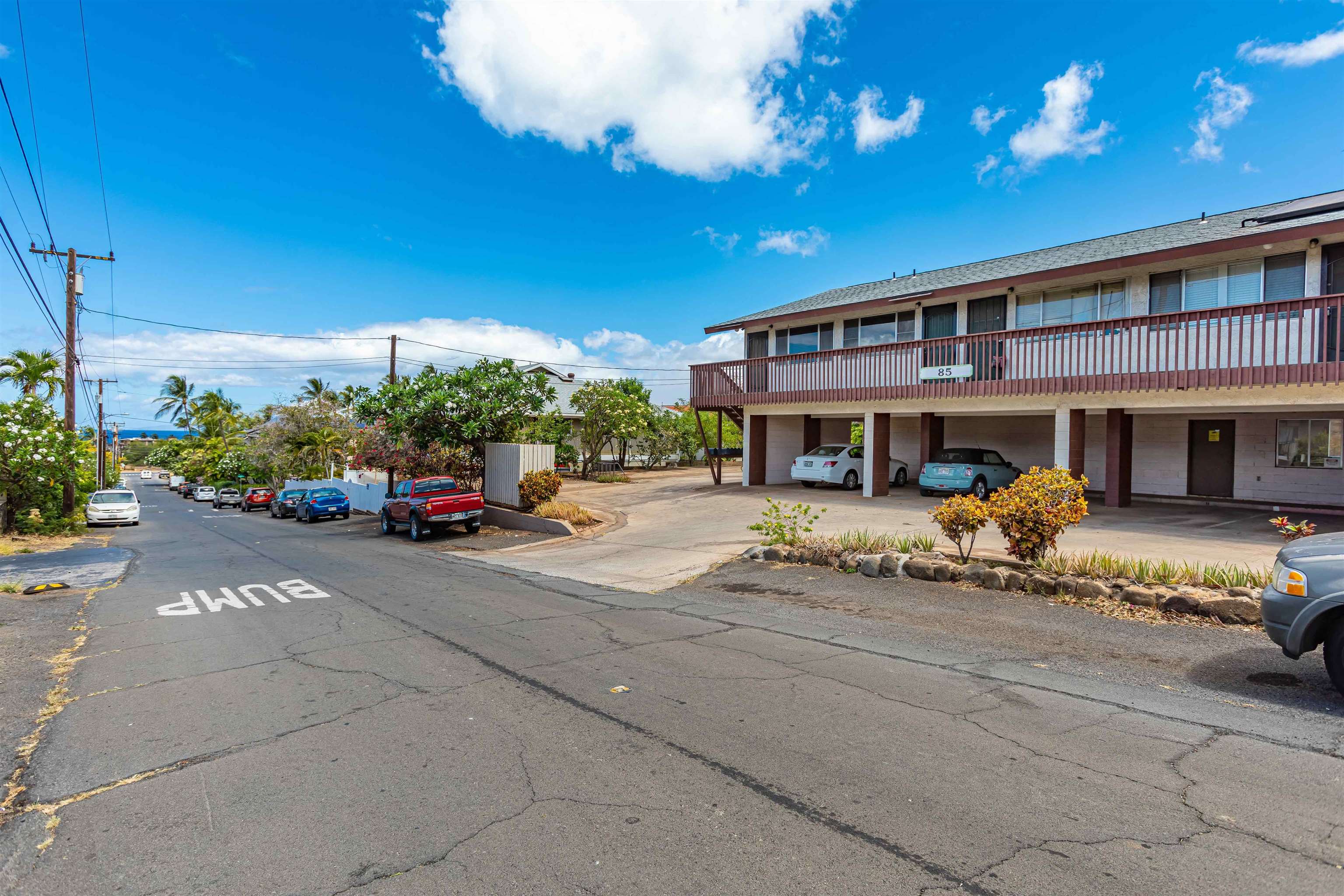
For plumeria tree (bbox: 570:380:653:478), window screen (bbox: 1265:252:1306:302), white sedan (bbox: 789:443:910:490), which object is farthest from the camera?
plumeria tree (bbox: 570:380:653:478)

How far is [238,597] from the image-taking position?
1116cm

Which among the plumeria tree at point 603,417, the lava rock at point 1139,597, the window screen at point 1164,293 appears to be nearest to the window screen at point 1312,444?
the window screen at point 1164,293

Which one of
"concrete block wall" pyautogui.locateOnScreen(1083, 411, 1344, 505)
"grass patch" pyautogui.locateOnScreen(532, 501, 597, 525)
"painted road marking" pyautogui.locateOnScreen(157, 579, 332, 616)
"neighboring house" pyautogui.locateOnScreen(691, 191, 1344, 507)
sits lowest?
"painted road marking" pyautogui.locateOnScreen(157, 579, 332, 616)

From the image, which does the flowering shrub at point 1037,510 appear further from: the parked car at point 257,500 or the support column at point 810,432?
the parked car at point 257,500

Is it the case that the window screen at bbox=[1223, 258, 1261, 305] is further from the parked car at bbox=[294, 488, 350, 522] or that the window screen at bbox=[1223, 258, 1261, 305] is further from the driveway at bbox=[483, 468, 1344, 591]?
the parked car at bbox=[294, 488, 350, 522]

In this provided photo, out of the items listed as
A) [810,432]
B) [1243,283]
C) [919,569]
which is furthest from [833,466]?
[919,569]

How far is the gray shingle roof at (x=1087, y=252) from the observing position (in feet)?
52.5

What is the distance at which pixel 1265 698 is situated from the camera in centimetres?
559

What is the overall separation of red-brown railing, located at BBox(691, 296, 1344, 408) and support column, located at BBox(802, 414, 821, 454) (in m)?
3.58

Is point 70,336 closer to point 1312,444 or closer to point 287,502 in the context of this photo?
point 287,502

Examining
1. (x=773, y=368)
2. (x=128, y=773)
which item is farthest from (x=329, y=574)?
(x=773, y=368)

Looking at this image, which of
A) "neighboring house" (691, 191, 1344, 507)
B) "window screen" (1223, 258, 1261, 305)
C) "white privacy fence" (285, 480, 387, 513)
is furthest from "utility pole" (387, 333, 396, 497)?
"window screen" (1223, 258, 1261, 305)

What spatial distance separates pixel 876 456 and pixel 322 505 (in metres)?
24.1

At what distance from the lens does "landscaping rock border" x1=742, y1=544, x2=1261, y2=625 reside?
7.75 metres
